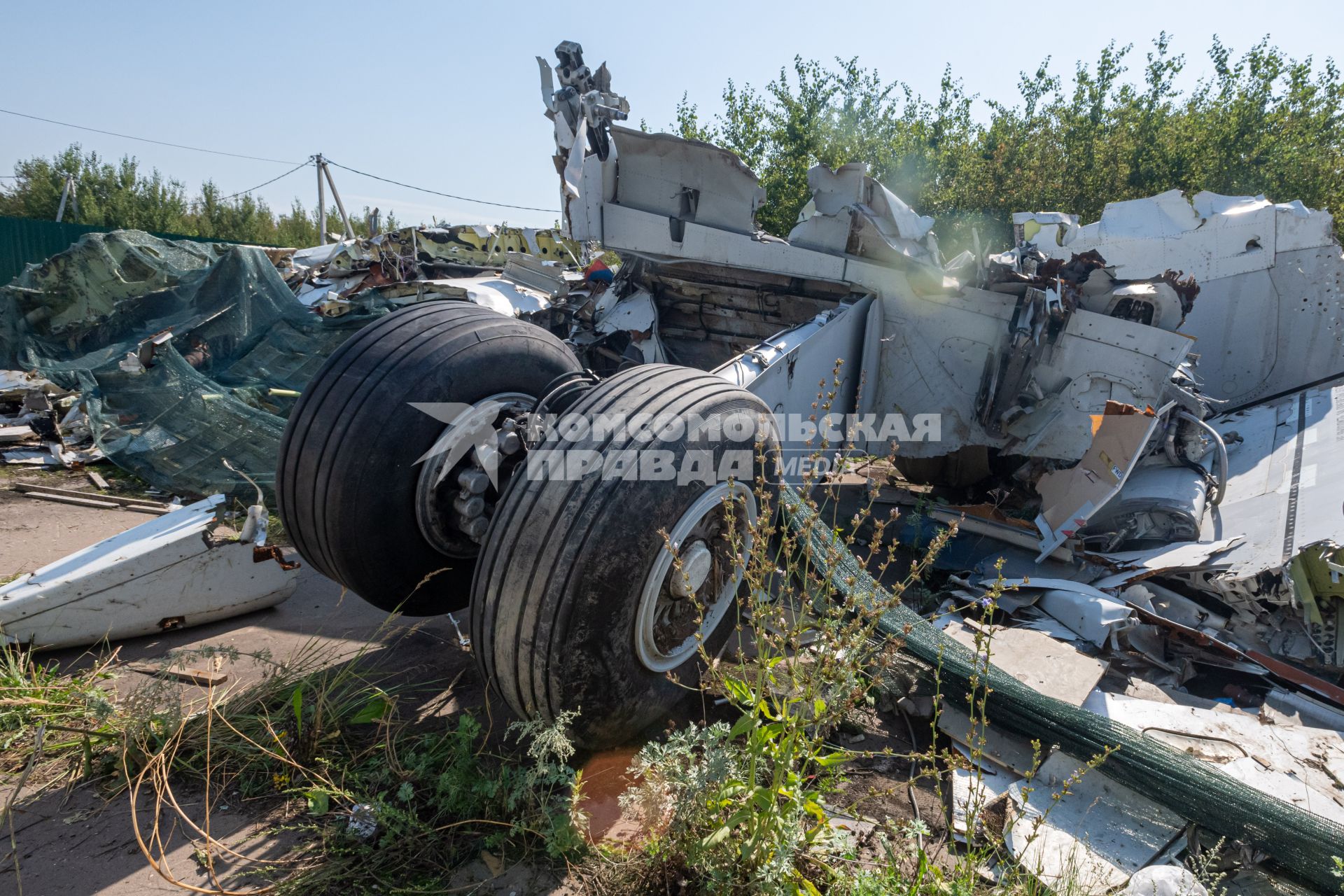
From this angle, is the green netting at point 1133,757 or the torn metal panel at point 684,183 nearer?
the green netting at point 1133,757

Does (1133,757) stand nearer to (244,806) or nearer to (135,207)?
(244,806)

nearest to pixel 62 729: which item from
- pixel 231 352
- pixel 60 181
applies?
pixel 231 352

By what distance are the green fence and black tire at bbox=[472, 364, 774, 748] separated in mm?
19460

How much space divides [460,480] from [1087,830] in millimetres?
2483

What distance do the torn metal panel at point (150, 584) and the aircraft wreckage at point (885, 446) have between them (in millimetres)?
768

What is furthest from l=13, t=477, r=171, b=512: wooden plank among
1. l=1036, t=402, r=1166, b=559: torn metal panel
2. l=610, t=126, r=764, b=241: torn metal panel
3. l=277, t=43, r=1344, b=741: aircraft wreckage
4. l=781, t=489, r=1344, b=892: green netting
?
l=1036, t=402, r=1166, b=559: torn metal panel

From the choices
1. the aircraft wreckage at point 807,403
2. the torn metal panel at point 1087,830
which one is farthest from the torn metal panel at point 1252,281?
the torn metal panel at point 1087,830

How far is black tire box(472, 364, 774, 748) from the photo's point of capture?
2.12 metres

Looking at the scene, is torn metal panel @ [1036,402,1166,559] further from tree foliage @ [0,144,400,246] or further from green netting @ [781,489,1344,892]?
tree foliage @ [0,144,400,246]

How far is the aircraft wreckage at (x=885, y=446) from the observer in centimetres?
226

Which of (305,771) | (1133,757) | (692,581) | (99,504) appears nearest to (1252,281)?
(1133,757)

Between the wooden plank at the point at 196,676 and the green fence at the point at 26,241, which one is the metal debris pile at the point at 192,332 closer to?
the wooden plank at the point at 196,676

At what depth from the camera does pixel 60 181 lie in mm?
25844

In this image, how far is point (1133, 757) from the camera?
240 centimetres
